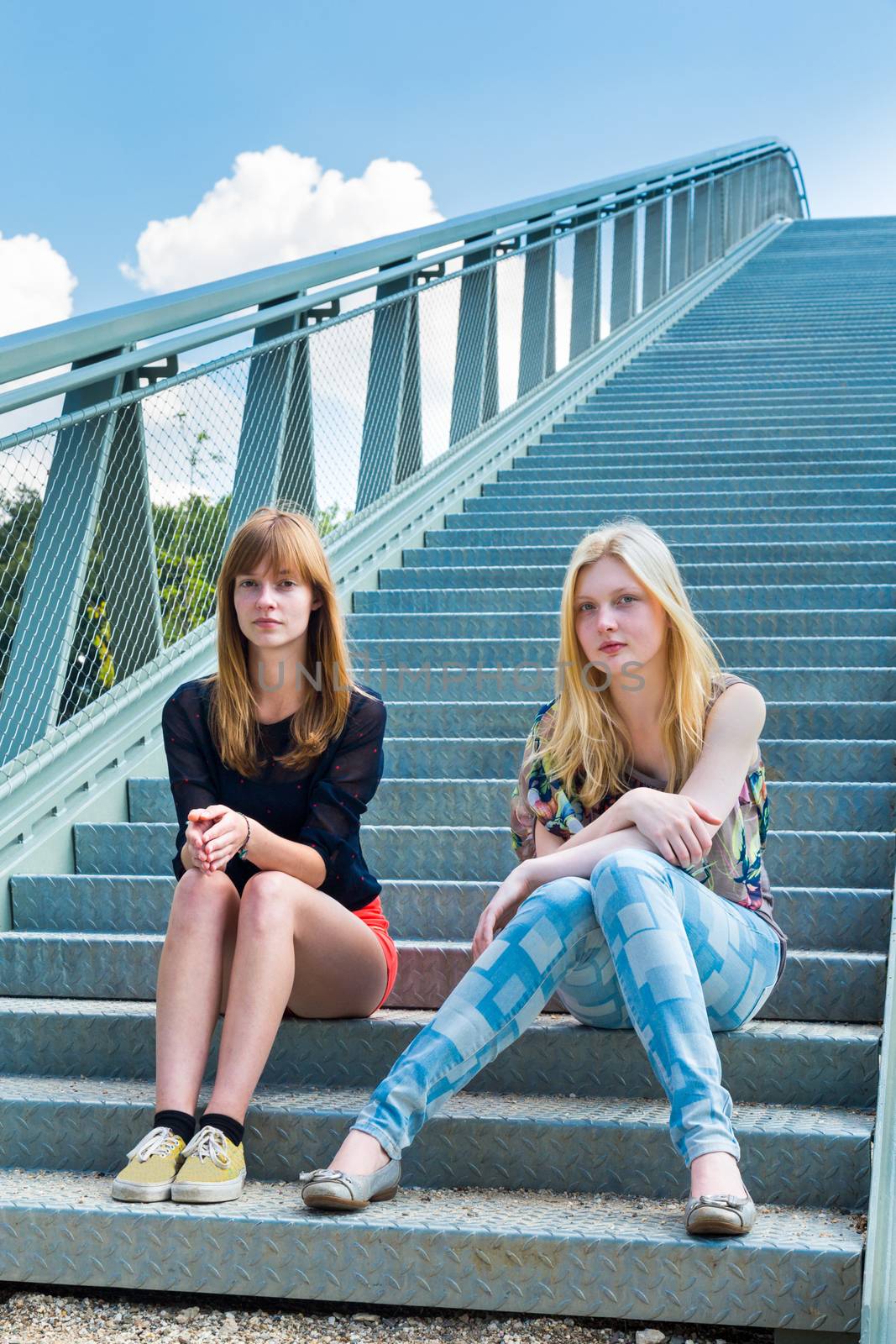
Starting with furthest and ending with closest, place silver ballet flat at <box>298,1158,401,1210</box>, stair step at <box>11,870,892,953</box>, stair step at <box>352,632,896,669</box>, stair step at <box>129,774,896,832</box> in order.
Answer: stair step at <box>352,632,896,669</box>, stair step at <box>129,774,896,832</box>, stair step at <box>11,870,892,953</box>, silver ballet flat at <box>298,1158,401,1210</box>

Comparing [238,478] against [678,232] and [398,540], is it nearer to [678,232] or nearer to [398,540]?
[398,540]

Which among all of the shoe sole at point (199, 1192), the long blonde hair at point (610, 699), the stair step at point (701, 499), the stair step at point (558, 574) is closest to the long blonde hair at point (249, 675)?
the long blonde hair at point (610, 699)

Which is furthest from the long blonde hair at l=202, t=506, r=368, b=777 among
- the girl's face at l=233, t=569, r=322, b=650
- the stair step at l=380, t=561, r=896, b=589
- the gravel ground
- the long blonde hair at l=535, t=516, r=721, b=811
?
the stair step at l=380, t=561, r=896, b=589

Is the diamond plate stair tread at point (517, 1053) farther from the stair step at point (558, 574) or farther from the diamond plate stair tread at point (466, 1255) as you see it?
the stair step at point (558, 574)

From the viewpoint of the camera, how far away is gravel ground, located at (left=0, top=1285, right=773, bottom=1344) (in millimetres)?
1832

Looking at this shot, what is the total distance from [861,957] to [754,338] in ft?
20.5

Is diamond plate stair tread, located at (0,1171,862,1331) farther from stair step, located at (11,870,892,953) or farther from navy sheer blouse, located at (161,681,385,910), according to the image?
stair step, located at (11,870,892,953)

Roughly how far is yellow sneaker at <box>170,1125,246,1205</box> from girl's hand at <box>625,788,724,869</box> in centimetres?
76

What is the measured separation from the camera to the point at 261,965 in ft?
6.86

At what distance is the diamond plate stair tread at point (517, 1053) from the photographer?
2.18 metres

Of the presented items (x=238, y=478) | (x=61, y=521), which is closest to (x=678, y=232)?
(x=238, y=478)

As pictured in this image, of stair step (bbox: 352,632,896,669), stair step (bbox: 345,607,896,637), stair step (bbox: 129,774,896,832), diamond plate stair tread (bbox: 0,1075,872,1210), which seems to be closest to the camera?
diamond plate stair tread (bbox: 0,1075,872,1210)

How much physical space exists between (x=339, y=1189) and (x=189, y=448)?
212 cm

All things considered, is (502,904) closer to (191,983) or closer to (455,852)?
(191,983)
